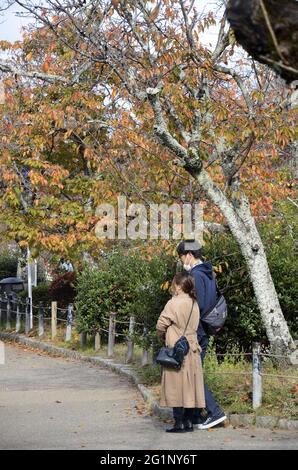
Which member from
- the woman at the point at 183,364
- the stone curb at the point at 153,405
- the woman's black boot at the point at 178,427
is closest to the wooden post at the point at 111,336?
the stone curb at the point at 153,405

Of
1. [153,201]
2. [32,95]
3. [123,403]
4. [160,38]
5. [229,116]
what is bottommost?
[123,403]

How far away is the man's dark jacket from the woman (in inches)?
6.2

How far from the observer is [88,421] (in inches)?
380

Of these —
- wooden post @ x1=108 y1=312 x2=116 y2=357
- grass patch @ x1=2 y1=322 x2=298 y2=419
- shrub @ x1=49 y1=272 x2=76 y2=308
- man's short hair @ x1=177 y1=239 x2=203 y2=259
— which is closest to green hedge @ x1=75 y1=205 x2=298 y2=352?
grass patch @ x1=2 y1=322 x2=298 y2=419

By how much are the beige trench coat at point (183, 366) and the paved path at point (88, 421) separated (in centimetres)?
39

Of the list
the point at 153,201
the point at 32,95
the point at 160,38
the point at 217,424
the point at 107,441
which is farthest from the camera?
the point at 32,95

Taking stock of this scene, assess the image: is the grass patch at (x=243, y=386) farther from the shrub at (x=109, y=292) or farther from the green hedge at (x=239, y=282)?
the shrub at (x=109, y=292)

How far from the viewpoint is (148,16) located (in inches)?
440

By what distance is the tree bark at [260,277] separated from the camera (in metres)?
10.4

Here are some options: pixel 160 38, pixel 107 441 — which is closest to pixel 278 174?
pixel 160 38
